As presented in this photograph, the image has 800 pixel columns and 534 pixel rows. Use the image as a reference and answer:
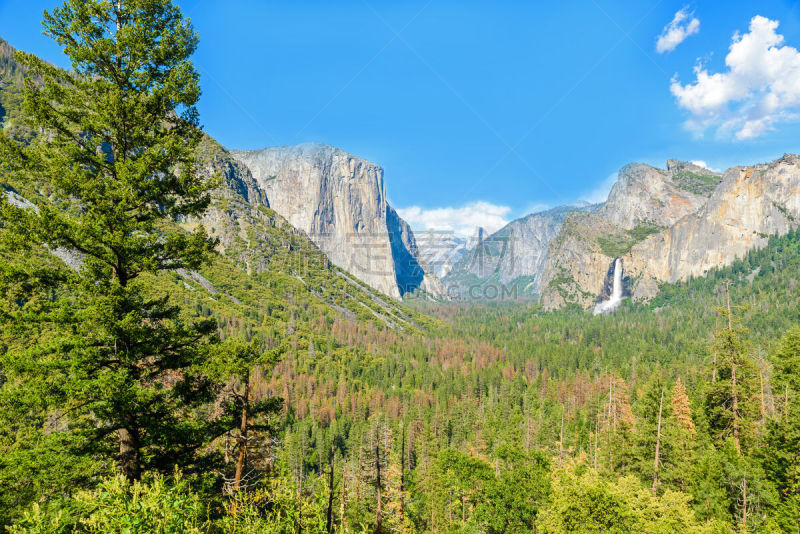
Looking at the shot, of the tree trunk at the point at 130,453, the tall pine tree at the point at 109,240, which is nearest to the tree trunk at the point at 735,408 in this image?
the tall pine tree at the point at 109,240

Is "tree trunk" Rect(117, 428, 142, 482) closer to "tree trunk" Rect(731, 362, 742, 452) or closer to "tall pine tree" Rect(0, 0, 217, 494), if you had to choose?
"tall pine tree" Rect(0, 0, 217, 494)

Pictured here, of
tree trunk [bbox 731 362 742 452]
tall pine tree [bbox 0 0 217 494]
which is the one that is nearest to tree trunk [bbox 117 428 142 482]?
tall pine tree [bbox 0 0 217 494]

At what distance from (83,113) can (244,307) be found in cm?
14164

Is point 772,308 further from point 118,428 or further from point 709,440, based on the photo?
point 118,428

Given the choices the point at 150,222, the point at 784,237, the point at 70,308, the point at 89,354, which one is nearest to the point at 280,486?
the point at 89,354

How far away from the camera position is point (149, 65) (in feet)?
34.0

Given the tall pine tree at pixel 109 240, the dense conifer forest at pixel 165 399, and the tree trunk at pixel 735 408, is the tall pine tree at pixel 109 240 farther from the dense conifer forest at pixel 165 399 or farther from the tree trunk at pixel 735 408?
the tree trunk at pixel 735 408

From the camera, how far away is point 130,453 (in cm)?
895

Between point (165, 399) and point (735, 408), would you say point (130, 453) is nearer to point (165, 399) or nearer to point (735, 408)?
point (165, 399)

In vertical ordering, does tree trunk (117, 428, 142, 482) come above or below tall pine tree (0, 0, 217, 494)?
below

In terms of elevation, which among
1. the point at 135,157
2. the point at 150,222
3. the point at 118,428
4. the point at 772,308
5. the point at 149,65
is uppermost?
the point at 772,308

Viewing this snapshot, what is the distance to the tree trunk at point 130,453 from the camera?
8.84 metres

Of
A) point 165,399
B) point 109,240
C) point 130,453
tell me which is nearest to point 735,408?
point 165,399

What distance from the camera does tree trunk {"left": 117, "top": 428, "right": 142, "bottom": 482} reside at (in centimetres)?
884
